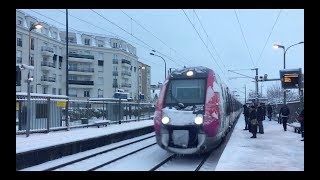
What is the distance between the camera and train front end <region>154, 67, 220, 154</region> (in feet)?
39.9

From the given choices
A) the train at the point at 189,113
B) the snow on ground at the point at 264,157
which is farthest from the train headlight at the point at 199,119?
the snow on ground at the point at 264,157

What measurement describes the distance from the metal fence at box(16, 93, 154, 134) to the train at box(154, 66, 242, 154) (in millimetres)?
6301

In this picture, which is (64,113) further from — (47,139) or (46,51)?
(46,51)

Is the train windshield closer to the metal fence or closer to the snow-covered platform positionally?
the snow-covered platform

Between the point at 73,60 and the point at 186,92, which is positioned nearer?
the point at 186,92

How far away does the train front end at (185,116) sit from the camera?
478 inches

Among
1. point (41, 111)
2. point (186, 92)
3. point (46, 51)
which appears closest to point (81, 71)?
point (46, 51)

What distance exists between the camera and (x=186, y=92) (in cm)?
1327

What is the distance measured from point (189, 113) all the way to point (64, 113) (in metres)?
9.81
